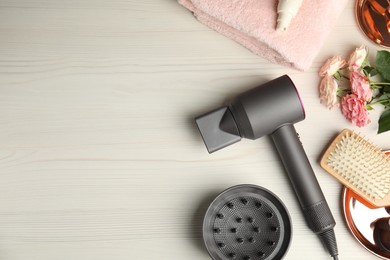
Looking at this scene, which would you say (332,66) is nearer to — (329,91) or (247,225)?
(329,91)

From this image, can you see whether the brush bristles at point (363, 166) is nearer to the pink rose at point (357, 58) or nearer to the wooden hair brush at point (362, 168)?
the wooden hair brush at point (362, 168)

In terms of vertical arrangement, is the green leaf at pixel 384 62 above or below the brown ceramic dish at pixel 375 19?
below

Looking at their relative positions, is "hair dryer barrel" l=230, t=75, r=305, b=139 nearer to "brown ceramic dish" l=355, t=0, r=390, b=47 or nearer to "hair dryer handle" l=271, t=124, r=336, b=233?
"hair dryer handle" l=271, t=124, r=336, b=233

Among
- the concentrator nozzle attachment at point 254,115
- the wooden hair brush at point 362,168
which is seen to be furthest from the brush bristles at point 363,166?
the concentrator nozzle attachment at point 254,115

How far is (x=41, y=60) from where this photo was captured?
818mm

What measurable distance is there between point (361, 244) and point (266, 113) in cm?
29

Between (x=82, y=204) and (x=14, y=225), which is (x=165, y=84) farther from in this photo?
(x=14, y=225)

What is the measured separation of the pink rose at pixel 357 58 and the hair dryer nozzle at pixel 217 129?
0.24 m

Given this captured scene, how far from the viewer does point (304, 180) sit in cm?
78

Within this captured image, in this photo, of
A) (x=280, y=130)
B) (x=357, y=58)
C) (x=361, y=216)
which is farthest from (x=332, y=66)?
(x=361, y=216)

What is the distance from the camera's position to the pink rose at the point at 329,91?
80 cm

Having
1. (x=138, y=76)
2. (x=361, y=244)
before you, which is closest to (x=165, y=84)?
(x=138, y=76)

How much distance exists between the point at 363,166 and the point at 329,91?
0.46ft

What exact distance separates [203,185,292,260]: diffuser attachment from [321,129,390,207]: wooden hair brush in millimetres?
129
